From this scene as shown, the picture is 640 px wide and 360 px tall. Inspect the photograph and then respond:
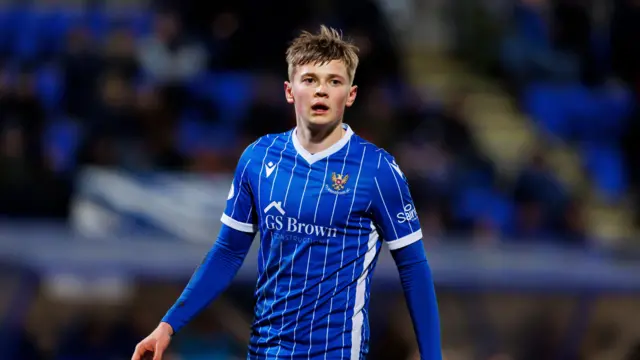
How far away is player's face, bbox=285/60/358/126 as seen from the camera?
3.26 meters

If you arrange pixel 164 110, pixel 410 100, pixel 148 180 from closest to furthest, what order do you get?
pixel 148 180, pixel 164 110, pixel 410 100

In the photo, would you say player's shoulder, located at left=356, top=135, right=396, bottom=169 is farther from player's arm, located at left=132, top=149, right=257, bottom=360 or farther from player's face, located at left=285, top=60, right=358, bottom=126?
player's arm, located at left=132, top=149, right=257, bottom=360

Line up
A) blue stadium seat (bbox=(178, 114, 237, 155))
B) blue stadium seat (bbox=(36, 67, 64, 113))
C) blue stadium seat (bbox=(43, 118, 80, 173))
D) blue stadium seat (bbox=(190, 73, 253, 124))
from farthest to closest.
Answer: blue stadium seat (bbox=(190, 73, 253, 124))
blue stadium seat (bbox=(36, 67, 64, 113))
blue stadium seat (bbox=(178, 114, 237, 155))
blue stadium seat (bbox=(43, 118, 80, 173))

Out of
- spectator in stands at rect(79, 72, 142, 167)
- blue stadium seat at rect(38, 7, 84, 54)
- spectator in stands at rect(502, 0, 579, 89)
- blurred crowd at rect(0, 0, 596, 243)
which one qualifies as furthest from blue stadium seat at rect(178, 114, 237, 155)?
spectator in stands at rect(502, 0, 579, 89)

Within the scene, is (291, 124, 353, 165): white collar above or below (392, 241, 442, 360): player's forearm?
above

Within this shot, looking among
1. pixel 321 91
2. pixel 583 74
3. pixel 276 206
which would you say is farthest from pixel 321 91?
pixel 583 74

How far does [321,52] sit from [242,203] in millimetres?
564

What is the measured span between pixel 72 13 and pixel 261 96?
282cm

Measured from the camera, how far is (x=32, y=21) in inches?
445

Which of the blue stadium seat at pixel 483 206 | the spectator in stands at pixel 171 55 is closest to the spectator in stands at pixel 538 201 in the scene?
the blue stadium seat at pixel 483 206

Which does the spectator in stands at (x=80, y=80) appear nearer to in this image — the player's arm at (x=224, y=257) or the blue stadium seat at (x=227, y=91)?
the blue stadium seat at (x=227, y=91)

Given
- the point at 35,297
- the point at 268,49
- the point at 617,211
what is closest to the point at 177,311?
the point at 35,297

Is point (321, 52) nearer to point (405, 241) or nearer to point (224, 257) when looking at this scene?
point (405, 241)

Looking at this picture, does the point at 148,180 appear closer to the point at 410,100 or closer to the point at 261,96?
the point at 261,96
